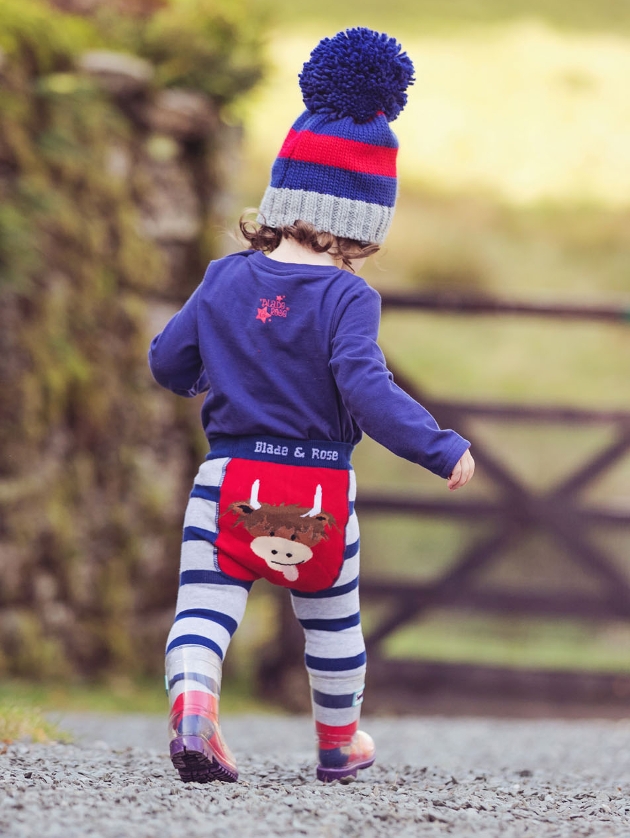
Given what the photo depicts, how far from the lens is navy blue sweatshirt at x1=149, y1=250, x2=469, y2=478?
7.00 feet

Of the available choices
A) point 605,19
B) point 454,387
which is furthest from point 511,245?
point 605,19

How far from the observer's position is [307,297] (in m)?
2.25

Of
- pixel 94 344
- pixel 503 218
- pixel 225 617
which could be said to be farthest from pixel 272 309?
pixel 503 218

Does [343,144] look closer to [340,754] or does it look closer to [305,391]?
[305,391]

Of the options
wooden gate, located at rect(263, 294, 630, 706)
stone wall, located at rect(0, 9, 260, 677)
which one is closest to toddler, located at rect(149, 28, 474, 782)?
stone wall, located at rect(0, 9, 260, 677)

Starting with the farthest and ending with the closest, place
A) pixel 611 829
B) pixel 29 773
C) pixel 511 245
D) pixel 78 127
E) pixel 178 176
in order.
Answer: pixel 511 245, pixel 178 176, pixel 78 127, pixel 29 773, pixel 611 829

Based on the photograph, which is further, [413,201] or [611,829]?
[413,201]

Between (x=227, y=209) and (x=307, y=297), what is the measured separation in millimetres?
3216

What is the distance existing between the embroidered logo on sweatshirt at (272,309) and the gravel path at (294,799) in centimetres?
96

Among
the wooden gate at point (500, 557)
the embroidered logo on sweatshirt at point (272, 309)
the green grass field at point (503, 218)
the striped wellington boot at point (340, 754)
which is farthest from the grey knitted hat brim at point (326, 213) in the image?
the green grass field at point (503, 218)

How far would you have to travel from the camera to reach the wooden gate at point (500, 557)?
5320 millimetres

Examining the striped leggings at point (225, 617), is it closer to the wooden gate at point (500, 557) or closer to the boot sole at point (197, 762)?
the boot sole at point (197, 762)

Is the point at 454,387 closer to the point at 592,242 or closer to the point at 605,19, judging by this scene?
the point at 592,242

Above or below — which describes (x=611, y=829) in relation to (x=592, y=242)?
below
